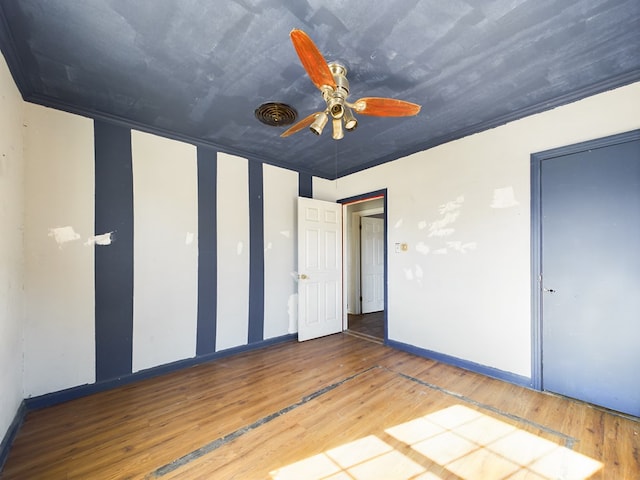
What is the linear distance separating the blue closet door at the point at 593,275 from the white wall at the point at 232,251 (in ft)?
10.6

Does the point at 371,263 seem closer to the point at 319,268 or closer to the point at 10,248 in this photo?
the point at 319,268

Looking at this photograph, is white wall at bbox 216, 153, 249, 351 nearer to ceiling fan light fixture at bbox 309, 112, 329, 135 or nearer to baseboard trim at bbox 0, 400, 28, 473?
baseboard trim at bbox 0, 400, 28, 473

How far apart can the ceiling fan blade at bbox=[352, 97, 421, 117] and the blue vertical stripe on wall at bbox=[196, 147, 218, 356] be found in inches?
83.8

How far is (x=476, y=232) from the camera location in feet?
9.59

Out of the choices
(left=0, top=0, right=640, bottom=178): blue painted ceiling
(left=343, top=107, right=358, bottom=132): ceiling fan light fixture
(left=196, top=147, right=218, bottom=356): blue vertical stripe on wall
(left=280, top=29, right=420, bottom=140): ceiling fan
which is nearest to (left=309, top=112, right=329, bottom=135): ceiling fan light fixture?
(left=280, top=29, right=420, bottom=140): ceiling fan

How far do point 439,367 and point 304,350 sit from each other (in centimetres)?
164

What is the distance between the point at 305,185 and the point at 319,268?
133 centimetres

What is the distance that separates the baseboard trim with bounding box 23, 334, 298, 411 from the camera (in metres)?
2.28

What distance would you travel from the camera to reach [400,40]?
1707 millimetres

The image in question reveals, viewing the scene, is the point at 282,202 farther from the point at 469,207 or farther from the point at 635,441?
the point at 635,441

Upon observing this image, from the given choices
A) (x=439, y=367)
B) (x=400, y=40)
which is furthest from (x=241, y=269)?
(x=400, y=40)

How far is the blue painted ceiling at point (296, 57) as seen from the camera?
1.51 m

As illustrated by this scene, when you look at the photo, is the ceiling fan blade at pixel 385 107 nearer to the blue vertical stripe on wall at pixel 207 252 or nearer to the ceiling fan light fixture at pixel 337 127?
the ceiling fan light fixture at pixel 337 127

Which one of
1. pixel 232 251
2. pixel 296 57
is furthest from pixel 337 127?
pixel 232 251
